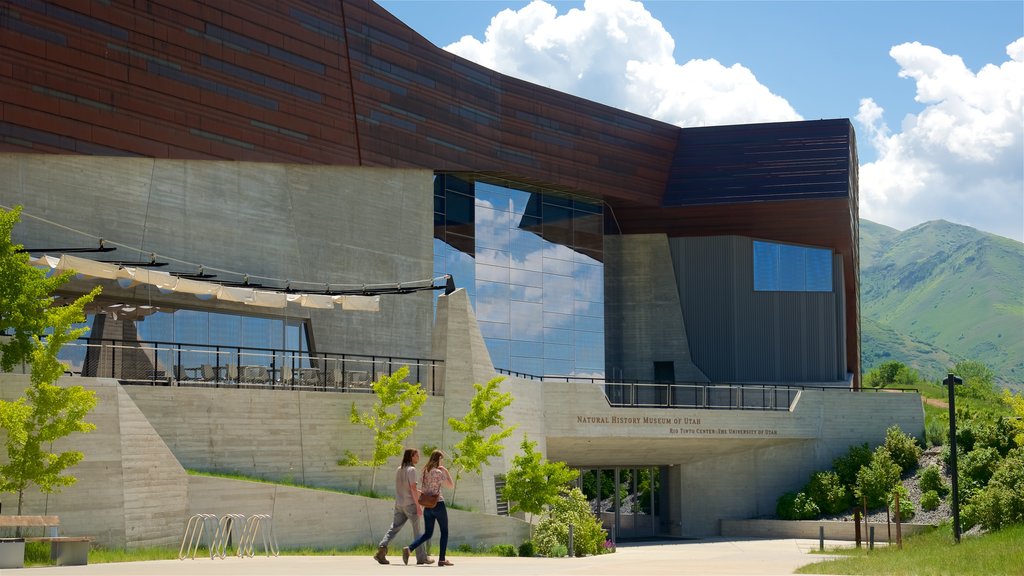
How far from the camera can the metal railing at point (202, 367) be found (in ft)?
81.7

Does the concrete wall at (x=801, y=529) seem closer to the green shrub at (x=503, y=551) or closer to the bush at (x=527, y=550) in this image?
the bush at (x=527, y=550)

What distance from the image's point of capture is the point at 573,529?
29156 mm

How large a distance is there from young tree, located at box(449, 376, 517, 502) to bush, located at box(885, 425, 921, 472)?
66.9 feet

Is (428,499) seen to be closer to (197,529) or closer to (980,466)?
(197,529)

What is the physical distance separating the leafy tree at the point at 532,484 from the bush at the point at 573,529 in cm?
37

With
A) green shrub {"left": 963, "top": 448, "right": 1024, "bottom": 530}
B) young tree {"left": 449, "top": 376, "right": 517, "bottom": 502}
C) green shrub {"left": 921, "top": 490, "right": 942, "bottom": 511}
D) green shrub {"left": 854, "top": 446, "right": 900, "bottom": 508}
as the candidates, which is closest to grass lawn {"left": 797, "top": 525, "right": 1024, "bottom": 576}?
green shrub {"left": 963, "top": 448, "right": 1024, "bottom": 530}

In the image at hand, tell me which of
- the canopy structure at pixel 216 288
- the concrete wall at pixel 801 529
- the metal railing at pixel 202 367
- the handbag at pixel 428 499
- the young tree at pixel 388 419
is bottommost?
the concrete wall at pixel 801 529

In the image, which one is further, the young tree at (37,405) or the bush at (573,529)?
the bush at (573,529)

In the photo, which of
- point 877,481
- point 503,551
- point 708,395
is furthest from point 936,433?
point 503,551

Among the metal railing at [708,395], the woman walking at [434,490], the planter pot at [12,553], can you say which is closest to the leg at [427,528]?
the woman walking at [434,490]

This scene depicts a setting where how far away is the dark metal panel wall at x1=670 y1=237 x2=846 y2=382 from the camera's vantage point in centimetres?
5244

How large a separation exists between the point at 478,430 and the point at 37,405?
1224 cm

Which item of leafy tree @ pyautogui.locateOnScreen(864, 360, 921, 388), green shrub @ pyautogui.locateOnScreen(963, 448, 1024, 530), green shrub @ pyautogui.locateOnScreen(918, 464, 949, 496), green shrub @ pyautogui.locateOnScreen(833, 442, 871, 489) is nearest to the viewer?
green shrub @ pyautogui.locateOnScreen(963, 448, 1024, 530)

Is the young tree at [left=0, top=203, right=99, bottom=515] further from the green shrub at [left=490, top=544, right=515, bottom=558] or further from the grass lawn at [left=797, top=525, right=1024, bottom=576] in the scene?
the grass lawn at [left=797, top=525, right=1024, bottom=576]
